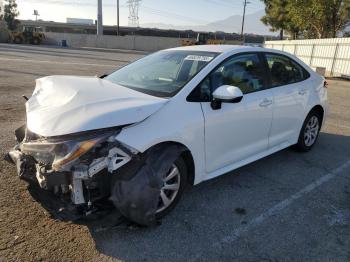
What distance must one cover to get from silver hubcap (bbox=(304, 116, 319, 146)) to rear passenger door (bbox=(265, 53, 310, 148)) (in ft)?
1.12

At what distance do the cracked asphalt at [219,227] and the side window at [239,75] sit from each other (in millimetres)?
1151

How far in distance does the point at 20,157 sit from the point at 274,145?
3134 millimetres

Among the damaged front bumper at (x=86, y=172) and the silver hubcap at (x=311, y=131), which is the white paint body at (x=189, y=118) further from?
the silver hubcap at (x=311, y=131)

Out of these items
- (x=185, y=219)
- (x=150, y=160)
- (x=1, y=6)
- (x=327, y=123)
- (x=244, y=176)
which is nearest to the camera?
(x=150, y=160)

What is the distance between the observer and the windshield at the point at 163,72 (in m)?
3.79

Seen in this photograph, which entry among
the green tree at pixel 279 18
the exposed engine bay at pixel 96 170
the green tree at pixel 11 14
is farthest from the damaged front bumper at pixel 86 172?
the green tree at pixel 11 14

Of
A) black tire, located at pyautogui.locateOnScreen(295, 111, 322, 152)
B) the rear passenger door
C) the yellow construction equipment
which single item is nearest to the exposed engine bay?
the rear passenger door

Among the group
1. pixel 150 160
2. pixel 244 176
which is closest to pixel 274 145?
pixel 244 176

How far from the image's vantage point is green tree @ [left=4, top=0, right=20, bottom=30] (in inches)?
2554

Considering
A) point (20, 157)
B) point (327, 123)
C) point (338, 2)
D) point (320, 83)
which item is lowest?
point (327, 123)

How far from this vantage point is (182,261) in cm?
292

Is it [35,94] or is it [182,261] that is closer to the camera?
[182,261]

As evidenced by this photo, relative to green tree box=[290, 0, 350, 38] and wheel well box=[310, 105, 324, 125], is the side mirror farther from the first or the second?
green tree box=[290, 0, 350, 38]

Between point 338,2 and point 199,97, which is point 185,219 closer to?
point 199,97
